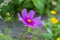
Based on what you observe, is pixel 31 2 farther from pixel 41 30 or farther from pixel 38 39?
pixel 38 39

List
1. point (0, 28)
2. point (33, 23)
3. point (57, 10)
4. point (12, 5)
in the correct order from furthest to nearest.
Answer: point (57, 10) < point (12, 5) < point (0, 28) < point (33, 23)

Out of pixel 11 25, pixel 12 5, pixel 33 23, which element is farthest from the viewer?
pixel 12 5

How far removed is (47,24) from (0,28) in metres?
0.58

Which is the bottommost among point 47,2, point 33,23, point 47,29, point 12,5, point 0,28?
point 33,23

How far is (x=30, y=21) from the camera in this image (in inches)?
81.0

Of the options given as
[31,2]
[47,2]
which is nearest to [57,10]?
[47,2]

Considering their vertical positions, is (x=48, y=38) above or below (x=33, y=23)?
above

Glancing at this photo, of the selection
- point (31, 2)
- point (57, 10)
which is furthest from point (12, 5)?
point (57, 10)

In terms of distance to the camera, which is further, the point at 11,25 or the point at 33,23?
the point at 11,25

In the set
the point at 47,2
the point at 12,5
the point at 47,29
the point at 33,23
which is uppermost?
the point at 47,2

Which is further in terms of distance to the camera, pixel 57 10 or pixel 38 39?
→ pixel 57 10

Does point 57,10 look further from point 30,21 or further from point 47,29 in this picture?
point 30,21

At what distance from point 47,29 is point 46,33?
0.14 ft

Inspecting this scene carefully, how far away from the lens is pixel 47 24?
277cm
